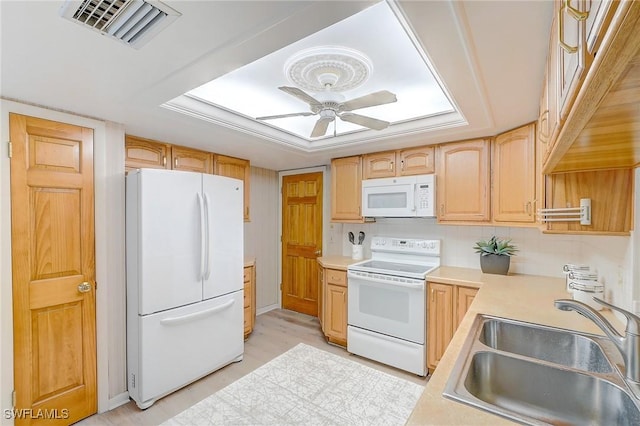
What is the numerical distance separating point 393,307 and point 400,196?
1.10m

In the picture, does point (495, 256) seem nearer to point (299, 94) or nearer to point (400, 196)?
point (400, 196)

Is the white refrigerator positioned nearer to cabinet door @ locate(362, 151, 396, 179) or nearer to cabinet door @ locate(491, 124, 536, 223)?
cabinet door @ locate(362, 151, 396, 179)

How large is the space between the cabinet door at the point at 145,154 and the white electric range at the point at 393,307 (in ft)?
6.97

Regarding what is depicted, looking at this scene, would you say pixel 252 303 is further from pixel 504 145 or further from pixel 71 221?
pixel 504 145

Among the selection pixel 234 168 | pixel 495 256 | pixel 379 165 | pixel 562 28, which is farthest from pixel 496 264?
pixel 234 168

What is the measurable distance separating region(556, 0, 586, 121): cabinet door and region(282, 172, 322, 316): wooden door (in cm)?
343

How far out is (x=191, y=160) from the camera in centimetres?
306

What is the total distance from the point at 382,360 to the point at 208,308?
1.70 metres

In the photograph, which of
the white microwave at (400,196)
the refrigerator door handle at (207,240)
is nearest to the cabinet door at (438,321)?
the white microwave at (400,196)

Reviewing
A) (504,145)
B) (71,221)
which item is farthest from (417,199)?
(71,221)

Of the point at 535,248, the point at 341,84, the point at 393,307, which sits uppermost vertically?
the point at 341,84

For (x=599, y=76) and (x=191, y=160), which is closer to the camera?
(x=599, y=76)

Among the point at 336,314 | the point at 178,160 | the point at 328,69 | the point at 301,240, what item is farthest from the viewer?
the point at 301,240

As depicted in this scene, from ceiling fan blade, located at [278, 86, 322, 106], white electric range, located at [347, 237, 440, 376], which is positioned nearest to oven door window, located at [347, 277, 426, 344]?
white electric range, located at [347, 237, 440, 376]
